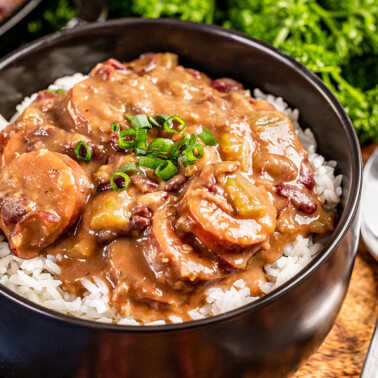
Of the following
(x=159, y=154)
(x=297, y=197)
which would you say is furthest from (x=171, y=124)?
(x=297, y=197)

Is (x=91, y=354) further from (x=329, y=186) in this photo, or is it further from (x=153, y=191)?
(x=329, y=186)

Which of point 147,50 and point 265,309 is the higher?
point 147,50

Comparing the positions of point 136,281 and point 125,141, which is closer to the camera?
point 136,281

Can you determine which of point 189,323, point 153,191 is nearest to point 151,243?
point 153,191

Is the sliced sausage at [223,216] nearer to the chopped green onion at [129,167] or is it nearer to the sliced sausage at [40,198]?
the chopped green onion at [129,167]

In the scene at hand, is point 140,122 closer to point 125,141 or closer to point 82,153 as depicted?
point 125,141

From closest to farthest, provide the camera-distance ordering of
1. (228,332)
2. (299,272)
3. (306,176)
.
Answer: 1. (228,332)
2. (299,272)
3. (306,176)

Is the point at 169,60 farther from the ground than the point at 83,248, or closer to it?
farther from the ground

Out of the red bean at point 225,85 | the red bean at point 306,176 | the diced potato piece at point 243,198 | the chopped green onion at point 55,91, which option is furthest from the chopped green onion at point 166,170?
the chopped green onion at point 55,91
